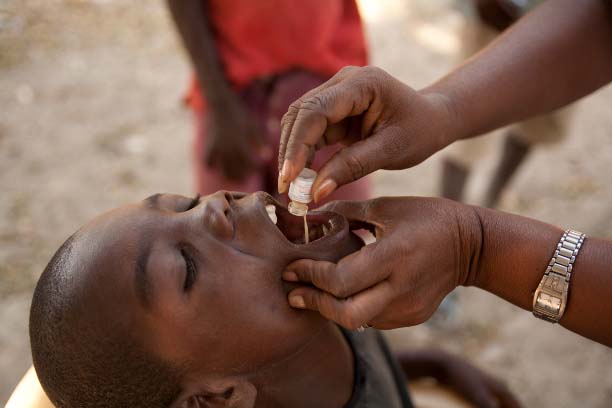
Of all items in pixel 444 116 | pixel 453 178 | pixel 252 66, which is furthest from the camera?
pixel 453 178

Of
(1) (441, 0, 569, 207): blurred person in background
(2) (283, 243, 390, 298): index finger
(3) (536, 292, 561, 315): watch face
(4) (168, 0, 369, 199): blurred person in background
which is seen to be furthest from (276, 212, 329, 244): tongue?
(1) (441, 0, 569, 207): blurred person in background

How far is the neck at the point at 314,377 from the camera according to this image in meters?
1.48

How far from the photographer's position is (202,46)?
2.50 metres

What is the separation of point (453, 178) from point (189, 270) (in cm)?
230

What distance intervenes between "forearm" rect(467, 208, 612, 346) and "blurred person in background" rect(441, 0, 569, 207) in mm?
1476

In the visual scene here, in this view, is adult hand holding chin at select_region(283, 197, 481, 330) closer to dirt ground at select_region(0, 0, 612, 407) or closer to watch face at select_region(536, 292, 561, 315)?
watch face at select_region(536, 292, 561, 315)

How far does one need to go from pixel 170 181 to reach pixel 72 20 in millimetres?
2230

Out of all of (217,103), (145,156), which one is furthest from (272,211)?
(145,156)

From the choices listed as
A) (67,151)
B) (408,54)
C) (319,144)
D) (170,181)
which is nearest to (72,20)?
(67,151)

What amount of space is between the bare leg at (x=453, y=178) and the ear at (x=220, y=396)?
85.6 inches

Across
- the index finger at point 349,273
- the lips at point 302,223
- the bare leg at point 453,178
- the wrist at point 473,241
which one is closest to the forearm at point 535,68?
the wrist at point 473,241

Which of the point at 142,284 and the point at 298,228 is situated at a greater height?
the point at 142,284

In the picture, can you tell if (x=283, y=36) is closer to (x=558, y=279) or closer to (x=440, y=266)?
(x=440, y=266)

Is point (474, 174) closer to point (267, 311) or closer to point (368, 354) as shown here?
point (368, 354)
